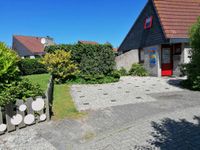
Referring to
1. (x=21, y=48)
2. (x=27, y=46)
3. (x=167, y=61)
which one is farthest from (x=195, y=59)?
(x=21, y=48)

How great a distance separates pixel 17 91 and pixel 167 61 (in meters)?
12.3

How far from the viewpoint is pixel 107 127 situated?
5.13m

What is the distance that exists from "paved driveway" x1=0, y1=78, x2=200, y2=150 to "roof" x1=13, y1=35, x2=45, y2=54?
3523cm

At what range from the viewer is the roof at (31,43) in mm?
39344

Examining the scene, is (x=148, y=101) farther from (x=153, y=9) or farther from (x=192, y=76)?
(x=153, y=9)

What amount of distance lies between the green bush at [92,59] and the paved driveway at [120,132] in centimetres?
624

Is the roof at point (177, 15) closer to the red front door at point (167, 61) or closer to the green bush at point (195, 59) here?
the red front door at point (167, 61)

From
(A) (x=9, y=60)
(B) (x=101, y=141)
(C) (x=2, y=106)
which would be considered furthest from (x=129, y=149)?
(A) (x=9, y=60)

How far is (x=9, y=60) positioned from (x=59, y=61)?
6.76 metres

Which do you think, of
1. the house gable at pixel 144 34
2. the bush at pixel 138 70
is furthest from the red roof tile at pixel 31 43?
the bush at pixel 138 70

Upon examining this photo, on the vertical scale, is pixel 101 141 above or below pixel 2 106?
below

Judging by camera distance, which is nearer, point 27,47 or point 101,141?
point 101,141

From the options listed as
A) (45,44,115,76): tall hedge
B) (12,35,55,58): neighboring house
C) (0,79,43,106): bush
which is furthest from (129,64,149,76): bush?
(12,35,55,58): neighboring house

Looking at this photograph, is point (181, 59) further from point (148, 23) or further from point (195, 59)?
point (195, 59)
